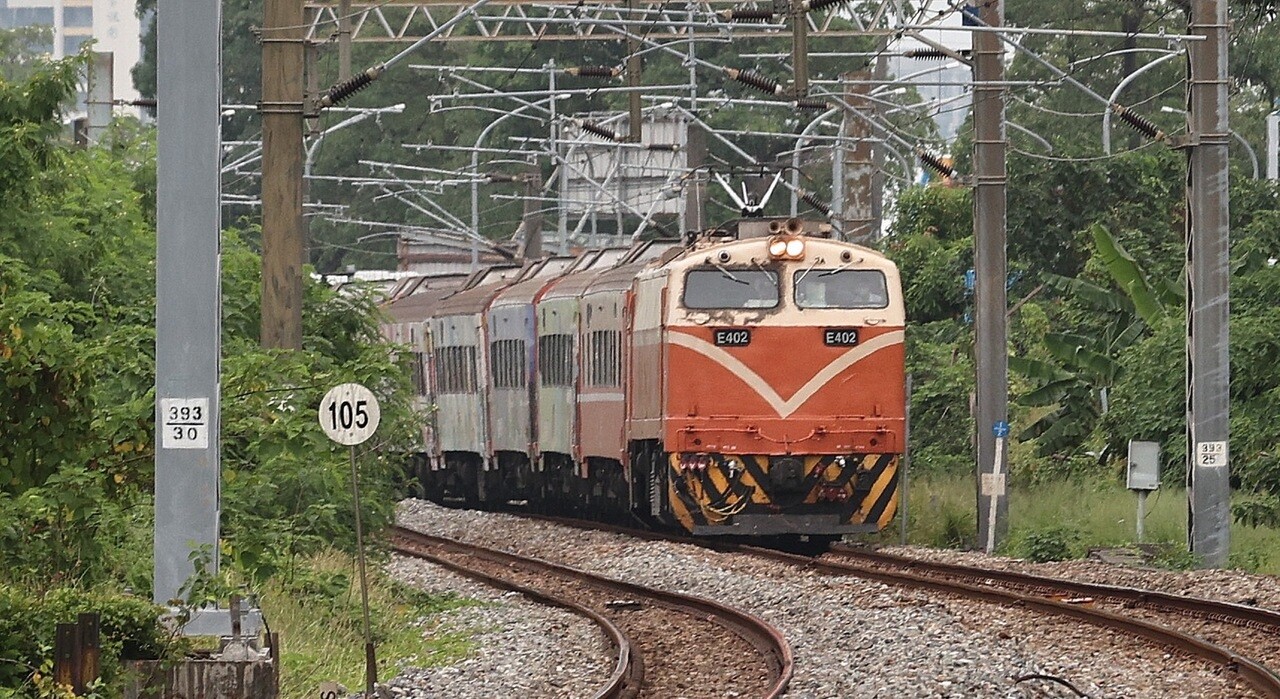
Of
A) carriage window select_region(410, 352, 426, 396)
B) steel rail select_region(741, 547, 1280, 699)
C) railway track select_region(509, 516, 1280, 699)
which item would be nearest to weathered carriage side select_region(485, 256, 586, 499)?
carriage window select_region(410, 352, 426, 396)

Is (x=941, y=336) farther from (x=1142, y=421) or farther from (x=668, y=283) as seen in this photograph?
(x=668, y=283)

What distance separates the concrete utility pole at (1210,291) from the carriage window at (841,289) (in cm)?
324

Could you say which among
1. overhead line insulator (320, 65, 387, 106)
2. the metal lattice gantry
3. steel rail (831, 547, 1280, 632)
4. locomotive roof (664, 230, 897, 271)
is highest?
the metal lattice gantry

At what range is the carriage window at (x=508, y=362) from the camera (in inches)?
1221

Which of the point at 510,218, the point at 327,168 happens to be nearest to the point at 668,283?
the point at 510,218

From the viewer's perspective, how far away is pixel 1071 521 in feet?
84.4

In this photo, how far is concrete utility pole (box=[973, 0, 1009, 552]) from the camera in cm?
2466

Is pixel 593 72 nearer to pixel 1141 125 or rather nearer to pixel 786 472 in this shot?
pixel 786 472

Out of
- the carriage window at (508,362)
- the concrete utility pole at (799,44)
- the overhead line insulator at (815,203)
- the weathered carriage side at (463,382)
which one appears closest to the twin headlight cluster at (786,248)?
the concrete utility pole at (799,44)

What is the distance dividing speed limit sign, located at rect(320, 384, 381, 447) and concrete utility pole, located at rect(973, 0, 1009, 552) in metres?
11.5

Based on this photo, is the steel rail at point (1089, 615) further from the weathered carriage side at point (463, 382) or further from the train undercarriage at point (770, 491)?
the weathered carriage side at point (463, 382)

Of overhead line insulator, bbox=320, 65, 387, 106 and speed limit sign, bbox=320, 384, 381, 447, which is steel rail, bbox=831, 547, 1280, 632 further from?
overhead line insulator, bbox=320, 65, 387, 106

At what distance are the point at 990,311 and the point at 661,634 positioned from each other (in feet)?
31.0

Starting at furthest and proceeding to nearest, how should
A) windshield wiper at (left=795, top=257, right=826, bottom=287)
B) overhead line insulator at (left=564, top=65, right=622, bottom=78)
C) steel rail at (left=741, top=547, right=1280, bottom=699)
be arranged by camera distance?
overhead line insulator at (left=564, top=65, right=622, bottom=78)
windshield wiper at (left=795, top=257, right=826, bottom=287)
steel rail at (left=741, top=547, right=1280, bottom=699)
